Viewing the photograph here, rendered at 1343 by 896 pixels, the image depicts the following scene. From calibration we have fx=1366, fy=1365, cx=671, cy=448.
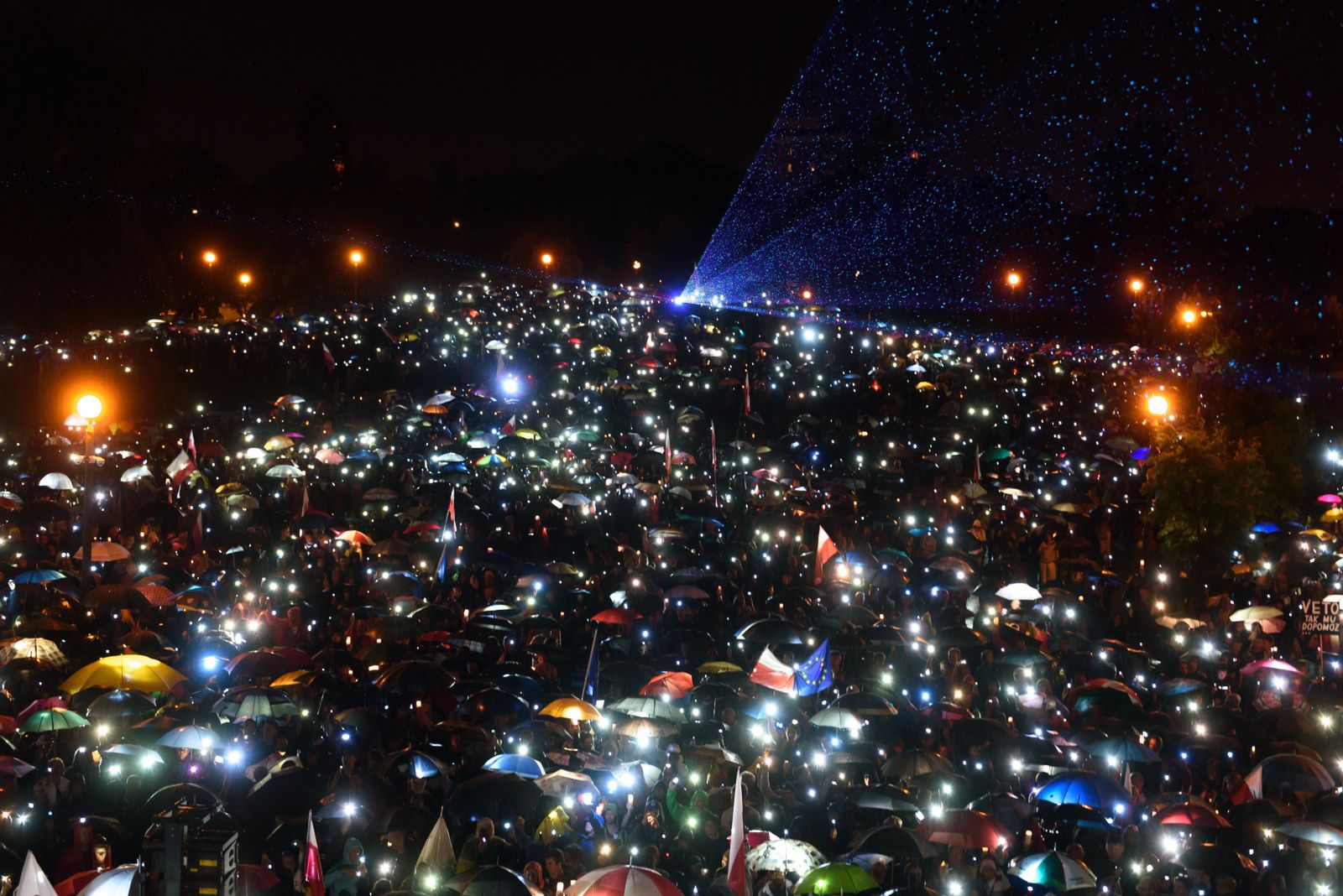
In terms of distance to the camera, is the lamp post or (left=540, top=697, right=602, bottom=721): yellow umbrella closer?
(left=540, top=697, right=602, bottom=721): yellow umbrella

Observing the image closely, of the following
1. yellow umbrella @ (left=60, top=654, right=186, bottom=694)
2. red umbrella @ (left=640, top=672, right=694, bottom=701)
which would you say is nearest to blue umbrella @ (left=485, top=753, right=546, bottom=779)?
red umbrella @ (left=640, top=672, right=694, bottom=701)

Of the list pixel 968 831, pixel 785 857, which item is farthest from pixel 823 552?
pixel 785 857

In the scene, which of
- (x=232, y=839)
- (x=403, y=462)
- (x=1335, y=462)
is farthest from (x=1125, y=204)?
(x=232, y=839)

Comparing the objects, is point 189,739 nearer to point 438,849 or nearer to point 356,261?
point 438,849

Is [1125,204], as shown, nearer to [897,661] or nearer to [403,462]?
[403,462]

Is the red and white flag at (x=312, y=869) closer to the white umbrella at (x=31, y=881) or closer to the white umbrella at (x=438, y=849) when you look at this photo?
the white umbrella at (x=438, y=849)

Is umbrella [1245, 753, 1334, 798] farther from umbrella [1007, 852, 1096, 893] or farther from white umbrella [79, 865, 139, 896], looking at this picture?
white umbrella [79, 865, 139, 896]
